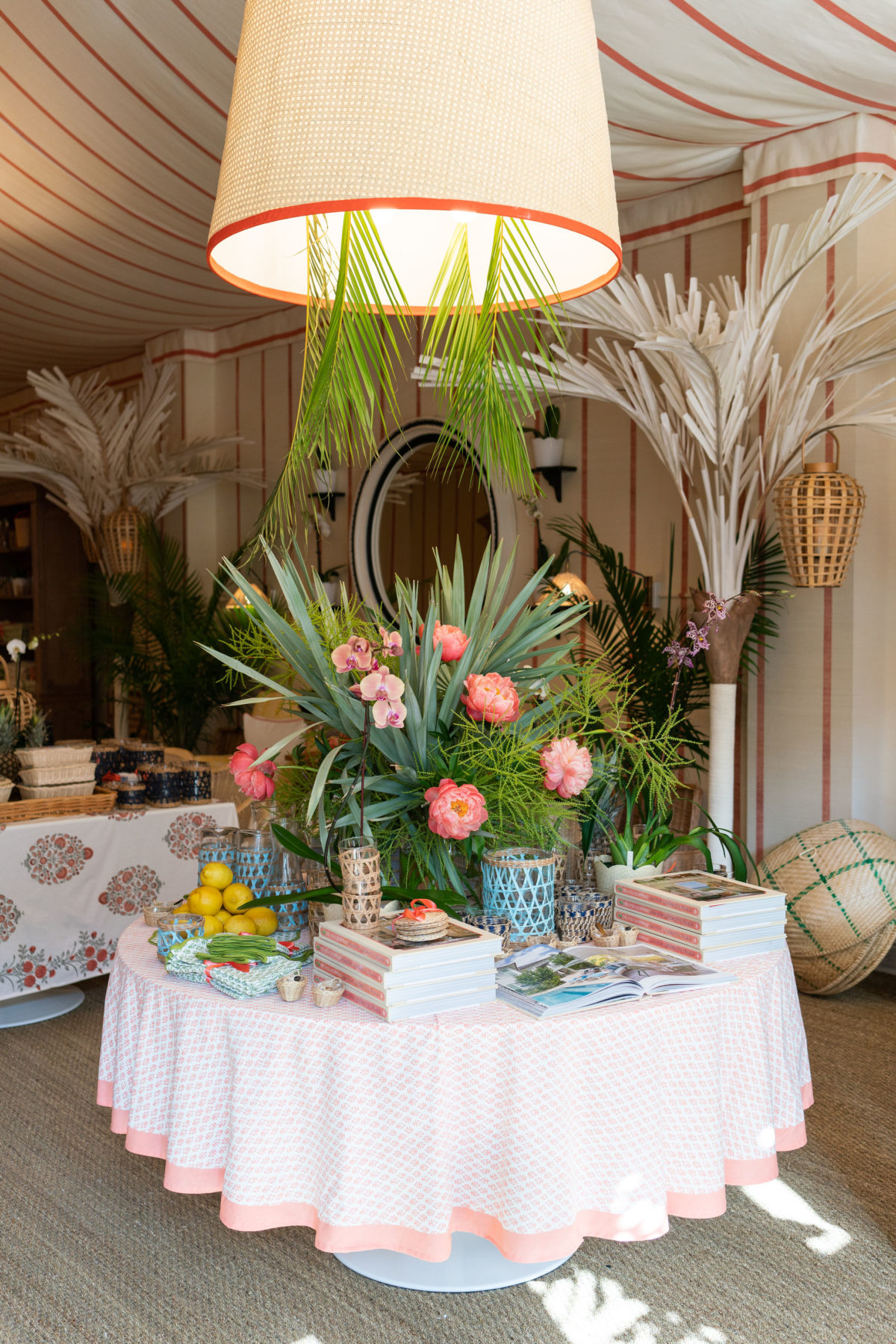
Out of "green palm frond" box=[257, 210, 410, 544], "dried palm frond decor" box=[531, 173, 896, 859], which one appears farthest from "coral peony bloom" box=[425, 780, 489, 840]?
"dried palm frond decor" box=[531, 173, 896, 859]

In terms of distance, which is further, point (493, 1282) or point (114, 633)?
point (114, 633)

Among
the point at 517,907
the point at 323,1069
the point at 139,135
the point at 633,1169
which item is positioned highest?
the point at 139,135

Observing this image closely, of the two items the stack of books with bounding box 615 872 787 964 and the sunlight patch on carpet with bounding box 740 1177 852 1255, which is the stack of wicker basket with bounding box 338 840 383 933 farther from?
the sunlight patch on carpet with bounding box 740 1177 852 1255

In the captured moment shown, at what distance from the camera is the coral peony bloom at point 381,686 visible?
212 cm

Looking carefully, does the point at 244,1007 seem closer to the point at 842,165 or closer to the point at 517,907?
the point at 517,907

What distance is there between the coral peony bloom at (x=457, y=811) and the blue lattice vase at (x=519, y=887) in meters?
0.10

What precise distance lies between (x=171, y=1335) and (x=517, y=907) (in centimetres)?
103

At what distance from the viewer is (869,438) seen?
4227mm

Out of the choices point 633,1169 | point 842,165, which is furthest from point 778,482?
point 633,1169

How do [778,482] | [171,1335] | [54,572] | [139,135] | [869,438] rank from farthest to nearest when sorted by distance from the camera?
1. [54,572]
2. [139,135]
3. [869,438]
4. [778,482]
5. [171,1335]

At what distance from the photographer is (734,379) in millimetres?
3693

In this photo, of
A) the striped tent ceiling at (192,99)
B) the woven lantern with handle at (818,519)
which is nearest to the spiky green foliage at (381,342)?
the striped tent ceiling at (192,99)

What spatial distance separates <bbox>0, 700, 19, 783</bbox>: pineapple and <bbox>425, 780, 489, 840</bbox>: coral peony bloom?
7.44 ft

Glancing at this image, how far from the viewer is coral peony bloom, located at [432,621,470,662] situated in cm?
235
